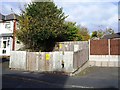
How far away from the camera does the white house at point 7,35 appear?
32094 millimetres

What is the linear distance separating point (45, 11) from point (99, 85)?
1251cm

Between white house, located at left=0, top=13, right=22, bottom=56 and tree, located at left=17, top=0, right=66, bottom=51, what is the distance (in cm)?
991

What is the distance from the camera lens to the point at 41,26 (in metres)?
20.6

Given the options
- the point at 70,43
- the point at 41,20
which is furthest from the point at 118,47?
the point at 41,20

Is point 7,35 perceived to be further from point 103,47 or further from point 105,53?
point 105,53

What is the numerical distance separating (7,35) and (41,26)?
13192 millimetres

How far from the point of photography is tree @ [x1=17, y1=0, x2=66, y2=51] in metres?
20.5

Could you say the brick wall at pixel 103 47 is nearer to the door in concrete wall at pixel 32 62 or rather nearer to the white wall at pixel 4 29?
the door in concrete wall at pixel 32 62

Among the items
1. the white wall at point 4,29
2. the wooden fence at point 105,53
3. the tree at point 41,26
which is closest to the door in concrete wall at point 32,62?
the tree at point 41,26

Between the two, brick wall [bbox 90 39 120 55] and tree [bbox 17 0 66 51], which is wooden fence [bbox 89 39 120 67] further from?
tree [bbox 17 0 66 51]

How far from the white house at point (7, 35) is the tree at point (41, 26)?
9.91 m

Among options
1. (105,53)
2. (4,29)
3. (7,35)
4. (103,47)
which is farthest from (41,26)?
(4,29)

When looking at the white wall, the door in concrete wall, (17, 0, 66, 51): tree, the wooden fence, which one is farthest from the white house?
the wooden fence

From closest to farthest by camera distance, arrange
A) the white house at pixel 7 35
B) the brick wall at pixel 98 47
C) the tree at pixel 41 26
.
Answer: the brick wall at pixel 98 47, the tree at pixel 41 26, the white house at pixel 7 35
